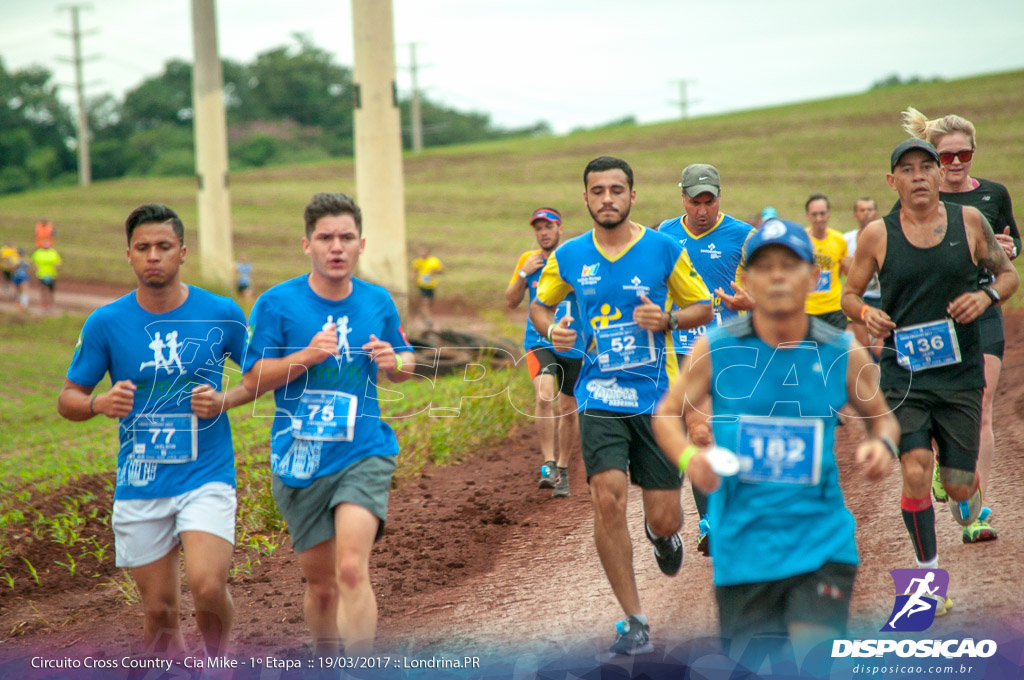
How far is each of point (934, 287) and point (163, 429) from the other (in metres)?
4.03

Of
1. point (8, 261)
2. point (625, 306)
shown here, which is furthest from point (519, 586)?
point (8, 261)

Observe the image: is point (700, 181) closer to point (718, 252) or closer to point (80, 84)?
point (718, 252)

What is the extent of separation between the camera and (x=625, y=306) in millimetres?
5613

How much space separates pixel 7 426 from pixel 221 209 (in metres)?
17.9

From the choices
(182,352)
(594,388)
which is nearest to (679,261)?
(594,388)

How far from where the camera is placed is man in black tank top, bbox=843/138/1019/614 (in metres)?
5.52

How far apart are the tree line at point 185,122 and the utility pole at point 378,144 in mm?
56790

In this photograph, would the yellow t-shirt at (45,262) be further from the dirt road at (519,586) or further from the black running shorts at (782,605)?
the black running shorts at (782,605)

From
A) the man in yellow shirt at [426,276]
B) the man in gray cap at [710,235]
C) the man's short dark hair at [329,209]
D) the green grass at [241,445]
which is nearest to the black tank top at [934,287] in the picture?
the man in gray cap at [710,235]

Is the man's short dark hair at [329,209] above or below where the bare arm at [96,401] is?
above

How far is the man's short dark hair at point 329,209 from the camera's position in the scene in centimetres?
510

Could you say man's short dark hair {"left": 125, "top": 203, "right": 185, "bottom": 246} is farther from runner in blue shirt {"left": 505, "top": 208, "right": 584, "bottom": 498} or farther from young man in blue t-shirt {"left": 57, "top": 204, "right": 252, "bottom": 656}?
runner in blue shirt {"left": 505, "top": 208, "right": 584, "bottom": 498}

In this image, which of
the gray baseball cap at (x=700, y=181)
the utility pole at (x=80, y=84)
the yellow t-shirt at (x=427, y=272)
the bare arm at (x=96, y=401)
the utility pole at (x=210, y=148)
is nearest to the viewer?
the bare arm at (x=96, y=401)

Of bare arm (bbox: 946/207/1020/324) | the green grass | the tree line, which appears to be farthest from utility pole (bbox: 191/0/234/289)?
the tree line
